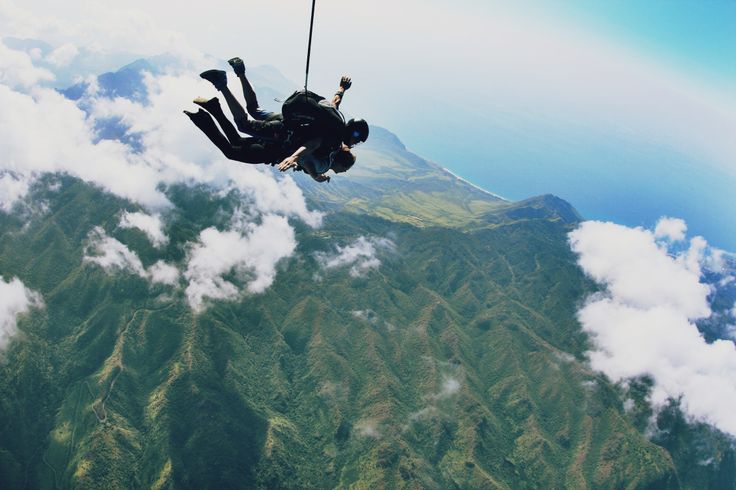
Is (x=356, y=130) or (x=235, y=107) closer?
(x=356, y=130)

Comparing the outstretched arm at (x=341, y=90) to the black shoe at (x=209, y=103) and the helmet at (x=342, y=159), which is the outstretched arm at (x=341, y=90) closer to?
the helmet at (x=342, y=159)

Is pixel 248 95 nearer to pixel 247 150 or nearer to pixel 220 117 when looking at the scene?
pixel 220 117

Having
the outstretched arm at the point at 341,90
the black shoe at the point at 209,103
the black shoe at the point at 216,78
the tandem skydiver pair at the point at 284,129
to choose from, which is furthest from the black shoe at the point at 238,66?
the outstretched arm at the point at 341,90

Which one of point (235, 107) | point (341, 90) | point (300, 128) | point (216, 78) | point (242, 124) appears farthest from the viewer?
point (341, 90)

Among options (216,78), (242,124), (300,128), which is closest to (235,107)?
(242,124)

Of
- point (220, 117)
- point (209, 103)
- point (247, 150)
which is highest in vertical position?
point (209, 103)

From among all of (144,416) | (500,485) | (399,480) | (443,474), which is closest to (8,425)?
(144,416)

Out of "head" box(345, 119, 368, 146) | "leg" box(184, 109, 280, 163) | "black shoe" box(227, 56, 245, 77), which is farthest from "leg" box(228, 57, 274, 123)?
"head" box(345, 119, 368, 146)
